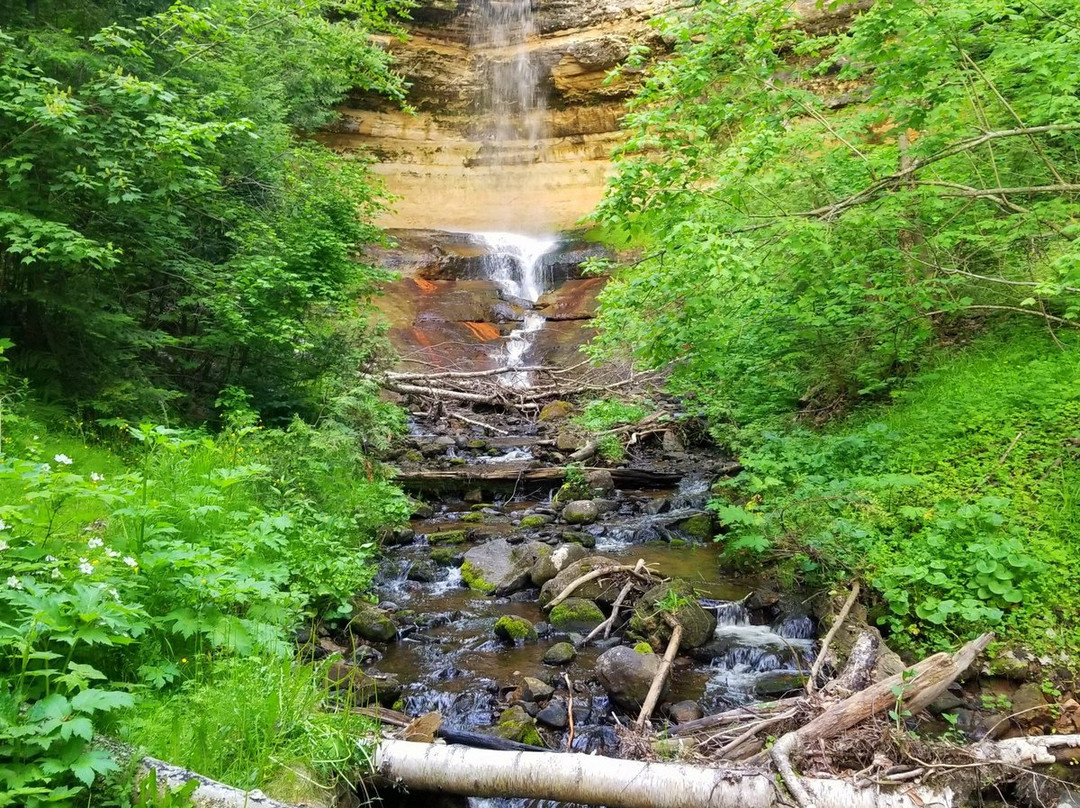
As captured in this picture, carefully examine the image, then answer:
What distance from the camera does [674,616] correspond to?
520 cm

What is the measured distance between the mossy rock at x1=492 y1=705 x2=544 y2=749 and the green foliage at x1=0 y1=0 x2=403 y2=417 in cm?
464

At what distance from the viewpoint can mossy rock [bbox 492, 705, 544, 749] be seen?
3.90 m

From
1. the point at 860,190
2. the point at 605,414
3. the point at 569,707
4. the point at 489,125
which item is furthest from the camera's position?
the point at 489,125

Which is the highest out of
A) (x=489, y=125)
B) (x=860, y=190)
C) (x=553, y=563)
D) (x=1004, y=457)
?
(x=489, y=125)

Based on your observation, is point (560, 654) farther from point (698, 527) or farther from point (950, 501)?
point (950, 501)

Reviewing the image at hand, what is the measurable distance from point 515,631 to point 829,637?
2500 mm

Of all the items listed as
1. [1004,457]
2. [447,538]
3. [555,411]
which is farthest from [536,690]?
[555,411]

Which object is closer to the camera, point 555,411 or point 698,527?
point 698,527

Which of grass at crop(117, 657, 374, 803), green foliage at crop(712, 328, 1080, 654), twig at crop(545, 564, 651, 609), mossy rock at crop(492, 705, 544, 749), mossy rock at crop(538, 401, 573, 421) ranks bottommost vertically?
mossy rock at crop(538, 401, 573, 421)

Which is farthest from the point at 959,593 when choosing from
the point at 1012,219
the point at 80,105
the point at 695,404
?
A: the point at 80,105

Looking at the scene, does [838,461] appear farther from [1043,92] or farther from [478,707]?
[478,707]

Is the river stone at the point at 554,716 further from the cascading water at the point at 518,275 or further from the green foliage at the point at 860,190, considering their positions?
the cascading water at the point at 518,275

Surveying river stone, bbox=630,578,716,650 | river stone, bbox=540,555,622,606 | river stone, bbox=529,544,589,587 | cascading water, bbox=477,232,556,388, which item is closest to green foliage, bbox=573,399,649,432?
river stone, bbox=529,544,589,587

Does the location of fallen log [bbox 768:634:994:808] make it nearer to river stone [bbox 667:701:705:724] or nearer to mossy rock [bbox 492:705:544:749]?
river stone [bbox 667:701:705:724]
